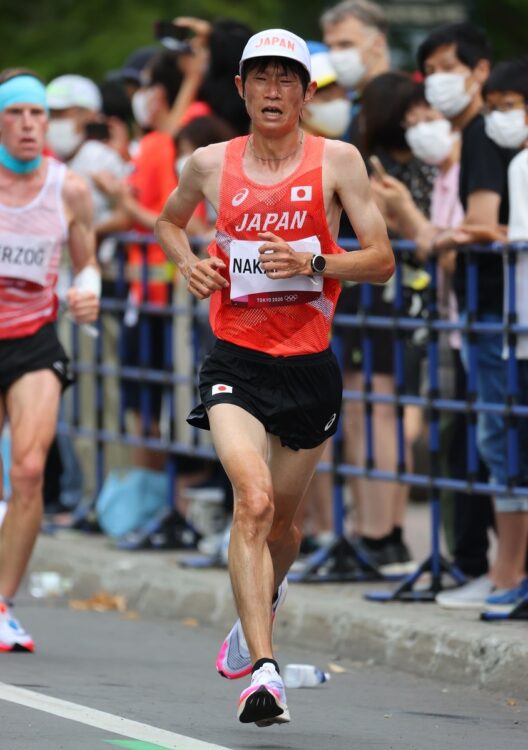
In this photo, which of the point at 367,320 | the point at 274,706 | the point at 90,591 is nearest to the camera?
the point at 274,706

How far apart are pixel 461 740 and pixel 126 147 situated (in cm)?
771

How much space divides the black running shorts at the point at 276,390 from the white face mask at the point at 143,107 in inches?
227

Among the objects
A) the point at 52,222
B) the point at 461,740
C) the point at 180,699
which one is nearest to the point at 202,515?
the point at 52,222

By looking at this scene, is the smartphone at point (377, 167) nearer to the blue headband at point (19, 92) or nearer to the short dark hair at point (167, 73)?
the blue headband at point (19, 92)

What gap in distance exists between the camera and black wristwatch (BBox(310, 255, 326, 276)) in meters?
6.91

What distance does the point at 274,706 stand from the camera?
251 inches

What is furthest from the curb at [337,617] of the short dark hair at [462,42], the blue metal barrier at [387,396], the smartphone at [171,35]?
the smartphone at [171,35]

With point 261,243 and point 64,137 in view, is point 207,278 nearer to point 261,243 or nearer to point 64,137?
point 261,243

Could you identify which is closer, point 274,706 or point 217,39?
point 274,706

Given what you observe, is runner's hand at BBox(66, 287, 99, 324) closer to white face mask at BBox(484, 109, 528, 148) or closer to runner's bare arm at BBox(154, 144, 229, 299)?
runner's bare arm at BBox(154, 144, 229, 299)

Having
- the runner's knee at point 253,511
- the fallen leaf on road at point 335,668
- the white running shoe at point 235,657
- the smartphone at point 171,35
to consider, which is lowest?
the fallen leaf on road at point 335,668

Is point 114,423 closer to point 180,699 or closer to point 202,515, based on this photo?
point 202,515

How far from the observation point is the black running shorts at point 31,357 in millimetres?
8680

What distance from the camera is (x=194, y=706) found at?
733 cm
